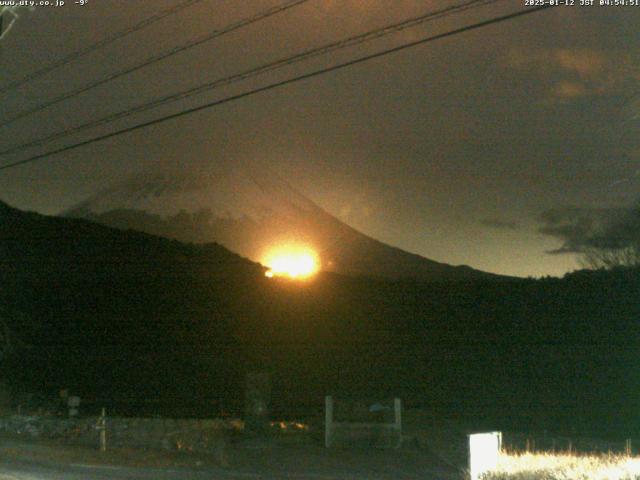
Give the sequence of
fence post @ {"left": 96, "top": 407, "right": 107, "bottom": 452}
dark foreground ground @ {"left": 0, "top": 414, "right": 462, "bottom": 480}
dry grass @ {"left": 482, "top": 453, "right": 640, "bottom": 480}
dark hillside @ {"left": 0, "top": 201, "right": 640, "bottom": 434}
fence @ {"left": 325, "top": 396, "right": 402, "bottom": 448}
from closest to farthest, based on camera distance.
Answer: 1. dry grass @ {"left": 482, "top": 453, "right": 640, "bottom": 480}
2. dark foreground ground @ {"left": 0, "top": 414, "right": 462, "bottom": 480}
3. fence post @ {"left": 96, "top": 407, "right": 107, "bottom": 452}
4. fence @ {"left": 325, "top": 396, "right": 402, "bottom": 448}
5. dark hillside @ {"left": 0, "top": 201, "right": 640, "bottom": 434}

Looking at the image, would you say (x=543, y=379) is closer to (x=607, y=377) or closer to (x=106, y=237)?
(x=607, y=377)

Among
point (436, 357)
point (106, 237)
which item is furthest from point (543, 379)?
point (106, 237)

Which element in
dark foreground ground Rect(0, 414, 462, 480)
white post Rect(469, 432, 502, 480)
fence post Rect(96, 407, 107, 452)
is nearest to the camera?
white post Rect(469, 432, 502, 480)

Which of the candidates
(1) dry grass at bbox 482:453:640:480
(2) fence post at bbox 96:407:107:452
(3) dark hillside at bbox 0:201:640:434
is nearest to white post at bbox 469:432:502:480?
(1) dry grass at bbox 482:453:640:480

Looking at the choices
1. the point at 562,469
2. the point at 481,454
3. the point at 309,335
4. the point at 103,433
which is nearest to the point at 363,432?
the point at 103,433

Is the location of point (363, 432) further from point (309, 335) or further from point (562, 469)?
point (309, 335)

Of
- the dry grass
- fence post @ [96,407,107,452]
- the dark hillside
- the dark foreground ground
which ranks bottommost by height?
the dark foreground ground

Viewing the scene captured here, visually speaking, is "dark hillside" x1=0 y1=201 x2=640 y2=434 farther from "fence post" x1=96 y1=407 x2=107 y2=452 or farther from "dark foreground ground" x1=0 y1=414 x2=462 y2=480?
"fence post" x1=96 y1=407 x2=107 y2=452
